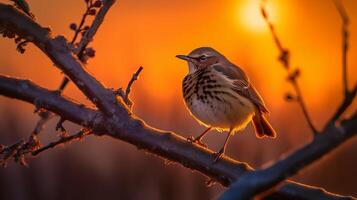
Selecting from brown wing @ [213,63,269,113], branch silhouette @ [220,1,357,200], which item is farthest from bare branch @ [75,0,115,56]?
brown wing @ [213,63,269,113]

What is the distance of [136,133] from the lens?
2.25 meters

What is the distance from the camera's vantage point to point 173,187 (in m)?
8.08

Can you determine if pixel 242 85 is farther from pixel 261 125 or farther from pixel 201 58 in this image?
pixel 201 58

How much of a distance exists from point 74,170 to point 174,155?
290 inches

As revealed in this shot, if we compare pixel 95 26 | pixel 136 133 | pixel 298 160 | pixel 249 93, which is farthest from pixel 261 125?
pixel 298 160

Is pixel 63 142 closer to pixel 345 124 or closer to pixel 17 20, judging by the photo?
pixel 17 20

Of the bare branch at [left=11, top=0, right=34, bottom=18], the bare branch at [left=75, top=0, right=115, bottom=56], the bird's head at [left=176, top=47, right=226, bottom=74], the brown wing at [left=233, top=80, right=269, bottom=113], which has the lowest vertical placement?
the brown wing at [left=233, top=80, right=269, bottom=113]

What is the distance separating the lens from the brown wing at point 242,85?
4.32 meters

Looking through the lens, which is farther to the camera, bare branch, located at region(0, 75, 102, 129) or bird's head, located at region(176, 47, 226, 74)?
bird's head, located at region(176, 47, 226, 74)

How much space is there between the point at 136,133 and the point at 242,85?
2.22m

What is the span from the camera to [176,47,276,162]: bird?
410 cm

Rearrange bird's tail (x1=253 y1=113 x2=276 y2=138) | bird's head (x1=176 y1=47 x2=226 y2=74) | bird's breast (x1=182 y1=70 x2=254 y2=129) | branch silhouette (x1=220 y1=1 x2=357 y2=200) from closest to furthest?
branch silhouette (x1=220 y1=1 x2=357 y2=200)
bird's breast (x1=182 y1=70 x2=254 y2=129)
bird's tail (x1=253 y1=113 x2=276 y2=138)
bird's head (x1=176 y1=47 x2=226 y2=74)

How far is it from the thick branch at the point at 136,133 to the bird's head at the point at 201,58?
7.63ft

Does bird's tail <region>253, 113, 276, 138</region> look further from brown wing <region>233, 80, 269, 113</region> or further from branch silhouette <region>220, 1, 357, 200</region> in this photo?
branch silhouette <region>220, 1, 357, 200</region>
